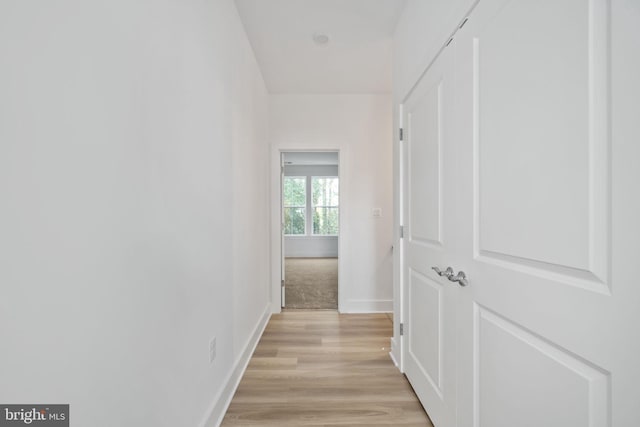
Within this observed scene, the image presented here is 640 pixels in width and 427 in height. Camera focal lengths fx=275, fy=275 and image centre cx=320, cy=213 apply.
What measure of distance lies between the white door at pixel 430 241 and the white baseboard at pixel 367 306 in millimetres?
1392

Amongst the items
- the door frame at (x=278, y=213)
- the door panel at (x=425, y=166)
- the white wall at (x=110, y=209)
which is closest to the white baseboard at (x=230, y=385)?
the white wall at (x=110, y=209)

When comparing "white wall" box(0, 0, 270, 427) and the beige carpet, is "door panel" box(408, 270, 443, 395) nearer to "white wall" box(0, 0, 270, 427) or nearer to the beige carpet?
"white wall" box(0, 0, 270, 427)

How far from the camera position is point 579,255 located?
68 cm

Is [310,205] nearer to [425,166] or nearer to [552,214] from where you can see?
[425,166]

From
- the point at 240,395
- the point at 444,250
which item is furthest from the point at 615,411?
the point at 240,395

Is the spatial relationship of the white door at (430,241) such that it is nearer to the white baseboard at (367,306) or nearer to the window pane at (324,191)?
the white baseboard at (367,306)

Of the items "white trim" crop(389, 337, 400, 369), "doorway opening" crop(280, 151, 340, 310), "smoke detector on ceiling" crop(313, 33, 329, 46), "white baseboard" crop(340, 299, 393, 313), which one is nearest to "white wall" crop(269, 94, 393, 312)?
"white baseboard" crop(340, 299, 393, 313)

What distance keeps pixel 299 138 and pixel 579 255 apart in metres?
3.08

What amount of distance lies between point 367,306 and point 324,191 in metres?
5.14

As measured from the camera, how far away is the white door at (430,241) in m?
1.33

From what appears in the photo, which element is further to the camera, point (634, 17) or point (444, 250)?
point (444, 250)

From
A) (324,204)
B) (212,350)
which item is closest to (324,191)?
(324,204)

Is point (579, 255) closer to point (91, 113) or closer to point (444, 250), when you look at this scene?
point (444, 250)

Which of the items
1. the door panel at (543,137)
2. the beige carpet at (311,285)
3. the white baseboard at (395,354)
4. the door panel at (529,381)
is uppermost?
the door panel at (543,137)
